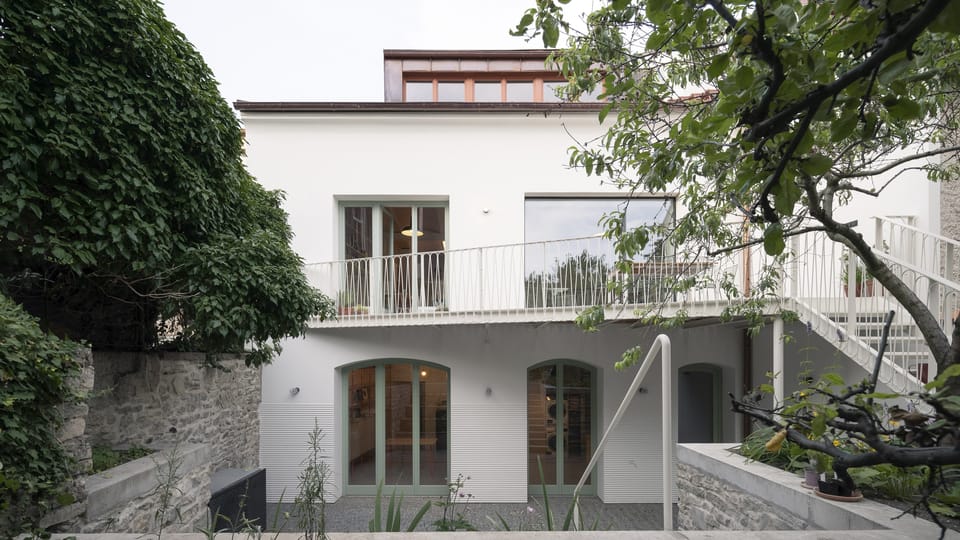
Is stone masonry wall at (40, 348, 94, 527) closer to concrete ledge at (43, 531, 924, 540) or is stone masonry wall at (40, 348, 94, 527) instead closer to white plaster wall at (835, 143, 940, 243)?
concrete ledge at (43, 531, 924, 540)

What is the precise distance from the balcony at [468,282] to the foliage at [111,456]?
9.33ft

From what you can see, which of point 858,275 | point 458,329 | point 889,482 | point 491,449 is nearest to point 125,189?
point 458,329

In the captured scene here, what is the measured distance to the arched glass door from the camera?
6777 millimetres

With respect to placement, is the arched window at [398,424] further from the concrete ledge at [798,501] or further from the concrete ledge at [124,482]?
the concrete ledge at [798,501]

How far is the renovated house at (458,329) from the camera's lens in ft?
21.3

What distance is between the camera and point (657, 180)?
2365 millimetres

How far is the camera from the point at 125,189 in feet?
9.81

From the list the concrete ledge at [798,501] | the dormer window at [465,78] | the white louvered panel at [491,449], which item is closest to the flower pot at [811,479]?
the concrete ledge at [798,501]

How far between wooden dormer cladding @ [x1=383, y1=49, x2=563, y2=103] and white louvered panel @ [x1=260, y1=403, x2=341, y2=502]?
527 cm

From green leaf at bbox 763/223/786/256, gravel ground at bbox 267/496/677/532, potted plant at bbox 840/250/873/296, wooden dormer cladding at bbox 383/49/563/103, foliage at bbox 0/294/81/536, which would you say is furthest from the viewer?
wooden dormer cladding at bbox 383/49/563/103

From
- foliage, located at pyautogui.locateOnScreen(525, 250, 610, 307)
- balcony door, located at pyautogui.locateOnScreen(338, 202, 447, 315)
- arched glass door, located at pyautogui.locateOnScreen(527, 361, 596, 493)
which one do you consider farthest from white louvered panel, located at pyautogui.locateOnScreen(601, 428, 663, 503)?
balcony door, located at pyautogui.locateOnScreen(338, 202, 447, 315)

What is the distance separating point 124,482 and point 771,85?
3.83 meters

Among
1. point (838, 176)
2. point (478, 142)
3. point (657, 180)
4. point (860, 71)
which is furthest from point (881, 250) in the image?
point (478, 142)

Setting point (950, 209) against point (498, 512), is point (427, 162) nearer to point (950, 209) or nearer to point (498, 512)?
point (498, 512)
